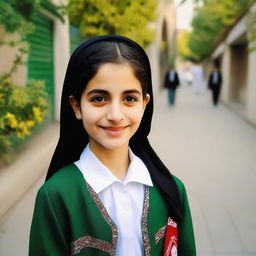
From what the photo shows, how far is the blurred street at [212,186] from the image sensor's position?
3.79 meters

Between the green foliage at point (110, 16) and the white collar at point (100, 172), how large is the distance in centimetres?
893

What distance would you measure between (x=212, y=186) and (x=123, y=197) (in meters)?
4.11

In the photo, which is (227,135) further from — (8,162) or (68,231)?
(68,231)

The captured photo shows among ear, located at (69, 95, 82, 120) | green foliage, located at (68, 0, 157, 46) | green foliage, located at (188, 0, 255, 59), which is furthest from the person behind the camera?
green foliage, located at (188, 0, 255, 59)

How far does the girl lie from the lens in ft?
4.84

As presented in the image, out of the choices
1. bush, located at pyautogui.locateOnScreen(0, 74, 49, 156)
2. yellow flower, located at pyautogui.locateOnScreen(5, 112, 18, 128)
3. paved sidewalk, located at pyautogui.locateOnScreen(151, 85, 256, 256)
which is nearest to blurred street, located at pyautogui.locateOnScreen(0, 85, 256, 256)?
paved sidewalk, located at pyautogui.locateOnScreen(151, 85, 256, 256)

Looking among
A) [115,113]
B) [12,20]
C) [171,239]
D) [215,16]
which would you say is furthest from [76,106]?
[215,16]

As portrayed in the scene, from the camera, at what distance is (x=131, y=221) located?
154cm

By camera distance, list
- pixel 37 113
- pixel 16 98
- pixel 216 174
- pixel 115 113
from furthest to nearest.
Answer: pixel 216 174, pixel 37 113, pixel 16 98, pixel 115 113

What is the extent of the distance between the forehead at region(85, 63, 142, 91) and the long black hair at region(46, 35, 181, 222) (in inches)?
0.6

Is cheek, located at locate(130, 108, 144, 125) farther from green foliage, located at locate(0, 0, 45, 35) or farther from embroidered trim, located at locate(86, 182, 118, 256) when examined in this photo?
green foliage, located at locate(0, 0, 45, 35)

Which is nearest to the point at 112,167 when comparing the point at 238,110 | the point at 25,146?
the point at 25,146

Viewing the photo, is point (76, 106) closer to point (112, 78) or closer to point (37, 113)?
Result: point (112, 78)

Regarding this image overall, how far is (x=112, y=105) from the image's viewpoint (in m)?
1.46
